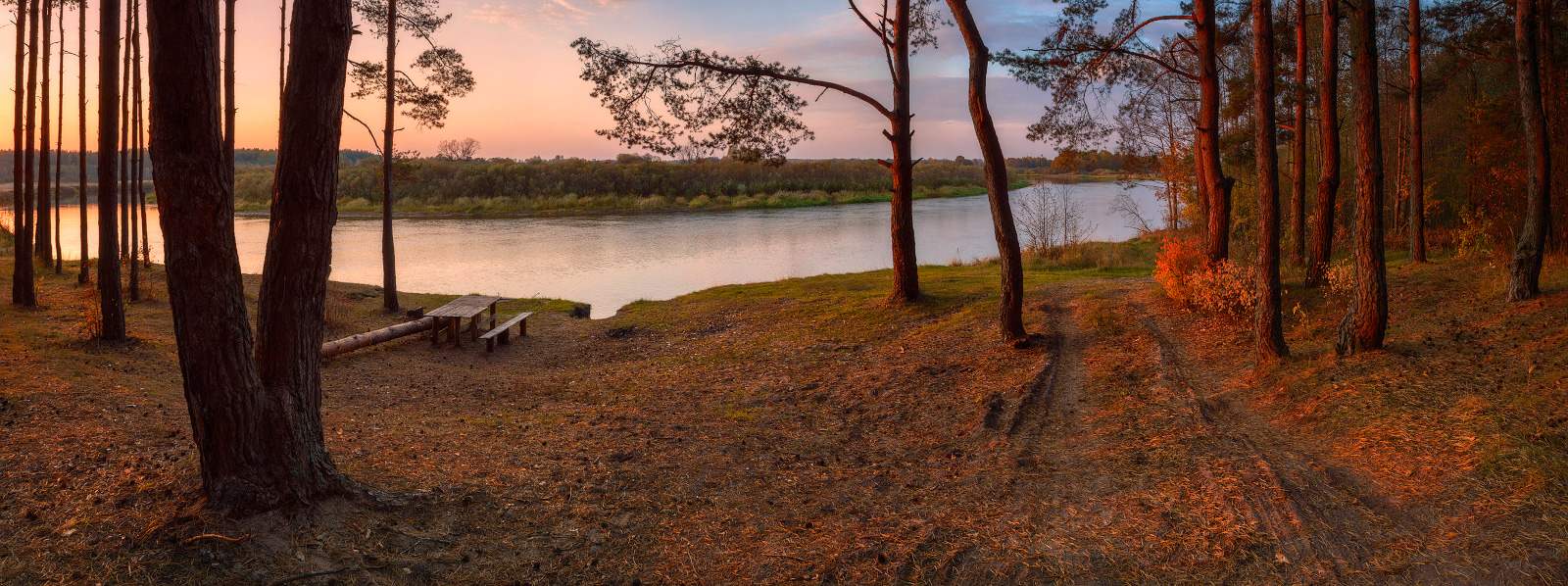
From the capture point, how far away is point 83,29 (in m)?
12.7

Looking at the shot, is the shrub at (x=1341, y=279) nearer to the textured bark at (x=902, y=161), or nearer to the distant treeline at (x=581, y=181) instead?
the textured bark at (x=902, y=161)

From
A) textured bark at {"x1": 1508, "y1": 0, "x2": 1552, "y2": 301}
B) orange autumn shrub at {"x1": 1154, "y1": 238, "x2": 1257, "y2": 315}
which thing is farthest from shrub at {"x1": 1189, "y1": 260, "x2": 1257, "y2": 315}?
textured bark at {"x1": 1508, "y1": 0, "x2": 1552, "y2": 301}

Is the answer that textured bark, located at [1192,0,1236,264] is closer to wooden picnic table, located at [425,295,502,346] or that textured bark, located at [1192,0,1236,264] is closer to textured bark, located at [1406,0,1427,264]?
textured bark, located at [1406,0,1427,264]

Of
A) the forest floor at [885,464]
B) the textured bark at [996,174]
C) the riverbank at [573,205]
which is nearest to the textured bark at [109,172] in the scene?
the forest floor at [885,464]

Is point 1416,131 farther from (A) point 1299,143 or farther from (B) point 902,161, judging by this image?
(B) point 902,161

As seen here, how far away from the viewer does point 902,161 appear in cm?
1180

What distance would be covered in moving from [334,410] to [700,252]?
2004 centimetres

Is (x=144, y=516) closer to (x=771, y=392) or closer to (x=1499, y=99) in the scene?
(x=771, y=392)

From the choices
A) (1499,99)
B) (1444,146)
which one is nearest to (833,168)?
(1444,146)

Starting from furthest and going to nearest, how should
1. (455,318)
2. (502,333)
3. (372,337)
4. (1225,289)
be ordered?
(502,333) → (455,318) → (1225,289) → (372,337)

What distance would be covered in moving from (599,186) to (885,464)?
5433 cm

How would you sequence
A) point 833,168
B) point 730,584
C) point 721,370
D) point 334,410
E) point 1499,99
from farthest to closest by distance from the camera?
point 833,168, point 1499,99, point 721,370, point 334,410, point 730,584

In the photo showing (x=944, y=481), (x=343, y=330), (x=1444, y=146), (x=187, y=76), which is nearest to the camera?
(x=187, y=76)

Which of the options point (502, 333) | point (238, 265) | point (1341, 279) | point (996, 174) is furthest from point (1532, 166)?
point (502, 333)
